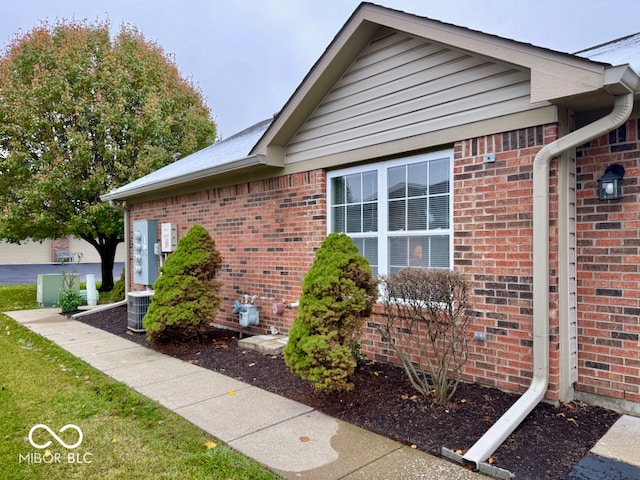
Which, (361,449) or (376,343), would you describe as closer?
(361,449)

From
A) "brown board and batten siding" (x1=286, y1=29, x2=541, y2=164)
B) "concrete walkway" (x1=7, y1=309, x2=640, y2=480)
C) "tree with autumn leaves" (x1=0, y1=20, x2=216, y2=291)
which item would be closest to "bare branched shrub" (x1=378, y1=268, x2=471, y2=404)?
"concrete walkway" (x1=7, y1=309, x2=640, y2=480)

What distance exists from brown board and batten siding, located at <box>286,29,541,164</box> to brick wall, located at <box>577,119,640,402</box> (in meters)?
0.77

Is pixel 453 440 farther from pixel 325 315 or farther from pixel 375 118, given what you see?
pixel 375 118

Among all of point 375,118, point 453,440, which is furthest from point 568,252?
point 375,118

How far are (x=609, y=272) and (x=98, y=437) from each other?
4.45 meters

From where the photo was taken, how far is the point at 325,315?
405 cm

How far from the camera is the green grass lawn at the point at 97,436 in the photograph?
3041 millimetres

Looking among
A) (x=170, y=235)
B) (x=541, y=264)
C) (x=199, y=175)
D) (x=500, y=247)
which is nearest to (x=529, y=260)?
(x=541, y=264)

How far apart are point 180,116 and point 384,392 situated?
1373 cm

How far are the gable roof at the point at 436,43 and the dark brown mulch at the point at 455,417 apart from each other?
259 centimetres

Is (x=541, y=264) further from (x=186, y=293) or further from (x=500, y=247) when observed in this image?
Answer: (x=186, y=293)

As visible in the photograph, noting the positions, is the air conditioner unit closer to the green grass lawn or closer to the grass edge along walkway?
the green grass lawn

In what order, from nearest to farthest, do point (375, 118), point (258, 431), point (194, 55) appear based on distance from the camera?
point (258, 431) < point (375, 118) < point (194, 55)

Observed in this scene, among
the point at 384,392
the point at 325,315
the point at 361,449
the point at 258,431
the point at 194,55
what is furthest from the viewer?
the point at 194,55
